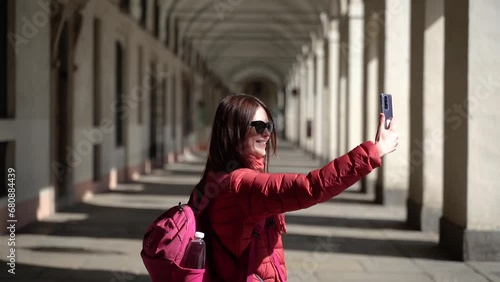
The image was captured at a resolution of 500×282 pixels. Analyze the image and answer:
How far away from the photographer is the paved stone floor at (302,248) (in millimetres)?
6605

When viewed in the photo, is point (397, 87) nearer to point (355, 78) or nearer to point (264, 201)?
point (355, 78)

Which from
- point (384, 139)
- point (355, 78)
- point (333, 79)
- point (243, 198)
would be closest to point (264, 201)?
point (243, 198)

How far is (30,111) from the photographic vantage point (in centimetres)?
1008

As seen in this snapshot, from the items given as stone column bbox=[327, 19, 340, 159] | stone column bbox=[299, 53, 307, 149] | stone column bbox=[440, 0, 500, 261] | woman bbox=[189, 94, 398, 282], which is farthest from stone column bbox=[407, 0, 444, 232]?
stone column bbox=[299, 53, 307, 149]

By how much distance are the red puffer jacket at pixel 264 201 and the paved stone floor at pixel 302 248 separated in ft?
12.5

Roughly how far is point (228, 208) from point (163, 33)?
2416 cm

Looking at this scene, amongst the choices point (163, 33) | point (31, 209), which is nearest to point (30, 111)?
point (31, 209)

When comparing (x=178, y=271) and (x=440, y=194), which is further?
(x=440, y=194)

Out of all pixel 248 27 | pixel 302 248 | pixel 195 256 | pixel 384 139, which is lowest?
pixel 302 248

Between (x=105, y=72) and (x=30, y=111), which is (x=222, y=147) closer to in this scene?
(x=30, y=111)

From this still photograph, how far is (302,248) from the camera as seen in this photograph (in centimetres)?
811

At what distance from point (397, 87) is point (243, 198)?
10393mm

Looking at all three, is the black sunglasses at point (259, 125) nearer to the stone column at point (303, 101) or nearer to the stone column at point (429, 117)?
the stone column at point (429, 117)

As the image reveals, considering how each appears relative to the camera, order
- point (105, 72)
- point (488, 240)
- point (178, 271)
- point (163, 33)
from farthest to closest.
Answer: point (163, 33), point (105, 72), point (488, 240), point (178, 271)
